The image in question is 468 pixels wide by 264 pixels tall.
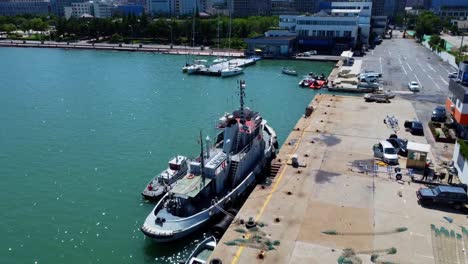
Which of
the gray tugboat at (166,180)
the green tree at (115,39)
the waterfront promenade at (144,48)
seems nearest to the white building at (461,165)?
the gray tugboat at (166,180)

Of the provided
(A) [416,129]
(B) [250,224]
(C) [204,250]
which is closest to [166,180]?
(C) [204,250]

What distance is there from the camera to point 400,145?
31500 millimetres

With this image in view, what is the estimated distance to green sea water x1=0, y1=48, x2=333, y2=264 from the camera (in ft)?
73.6

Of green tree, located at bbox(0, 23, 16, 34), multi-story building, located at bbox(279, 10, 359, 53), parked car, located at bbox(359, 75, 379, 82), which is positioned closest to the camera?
parked car, located at bbox(359, 75, 379, 82)

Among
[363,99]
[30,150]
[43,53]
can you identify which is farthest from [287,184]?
[43,53]

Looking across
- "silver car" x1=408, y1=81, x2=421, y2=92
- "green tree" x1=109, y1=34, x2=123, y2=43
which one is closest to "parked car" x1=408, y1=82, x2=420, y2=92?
"silver car" x1=408, y1=81, x2=421, y2=92

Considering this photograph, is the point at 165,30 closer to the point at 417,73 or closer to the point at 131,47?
the point at 131,47

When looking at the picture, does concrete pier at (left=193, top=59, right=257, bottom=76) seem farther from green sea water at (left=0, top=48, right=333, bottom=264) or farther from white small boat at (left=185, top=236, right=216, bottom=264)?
white small boat at (left=185, top=236, right=216, bottom=264)

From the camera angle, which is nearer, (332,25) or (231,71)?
(231,71)

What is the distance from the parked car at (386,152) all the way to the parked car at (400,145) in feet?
3.92

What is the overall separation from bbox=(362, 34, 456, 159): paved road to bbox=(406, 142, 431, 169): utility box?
376cm

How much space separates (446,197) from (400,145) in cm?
930

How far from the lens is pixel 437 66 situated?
2864 inches

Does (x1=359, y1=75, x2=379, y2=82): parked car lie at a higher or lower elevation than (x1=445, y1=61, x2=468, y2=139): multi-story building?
lower
